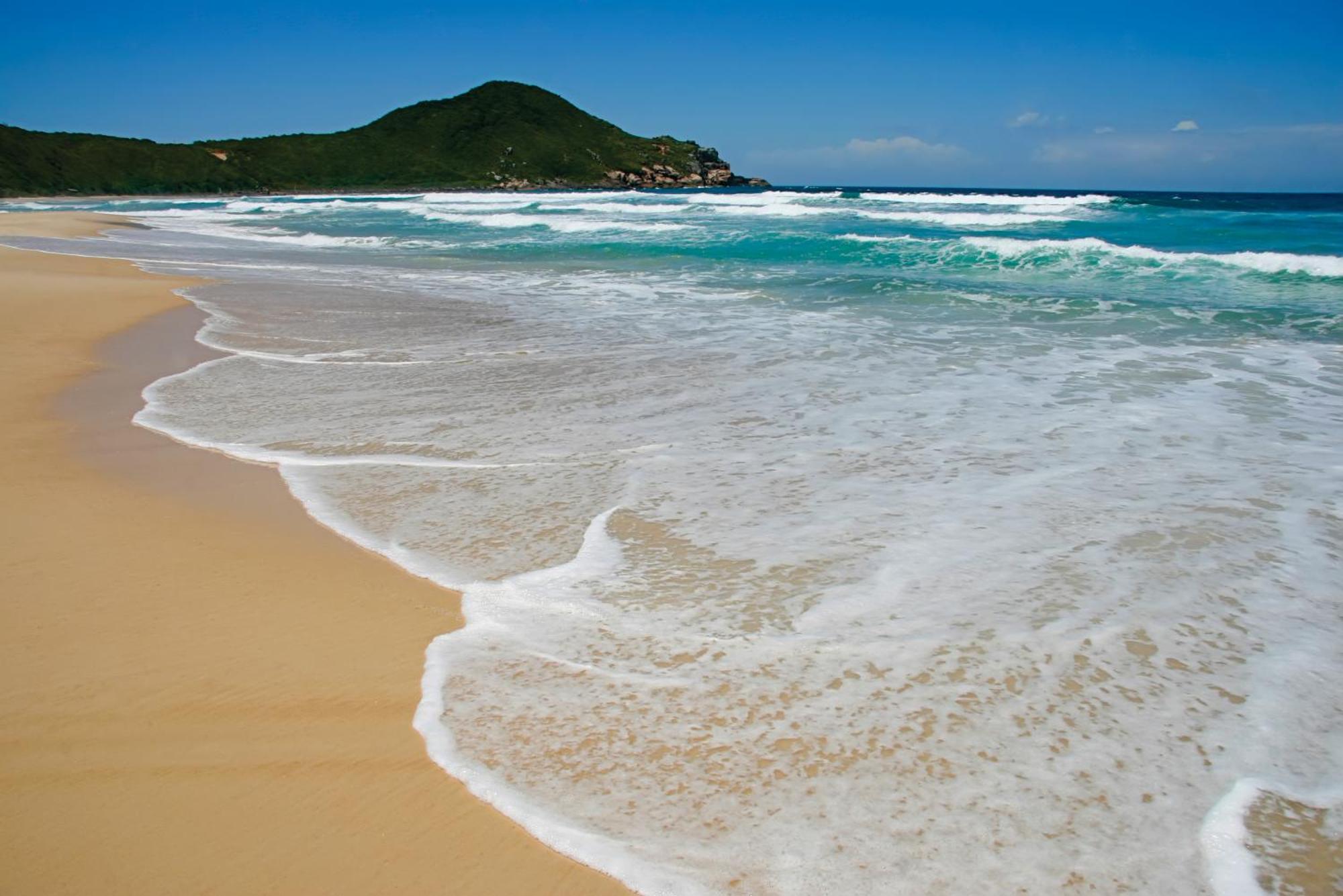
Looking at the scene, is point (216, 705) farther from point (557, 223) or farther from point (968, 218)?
point (968, 218)

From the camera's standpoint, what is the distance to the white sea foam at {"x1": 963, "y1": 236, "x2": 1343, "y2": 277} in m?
16.9

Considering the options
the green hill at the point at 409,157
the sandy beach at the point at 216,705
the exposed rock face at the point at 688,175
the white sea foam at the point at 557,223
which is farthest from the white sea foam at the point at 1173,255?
the exposed rock face at the point at 688,175

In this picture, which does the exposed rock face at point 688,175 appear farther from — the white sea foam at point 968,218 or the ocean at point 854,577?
the ocean at point 854,577

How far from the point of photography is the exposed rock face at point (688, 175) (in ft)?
396

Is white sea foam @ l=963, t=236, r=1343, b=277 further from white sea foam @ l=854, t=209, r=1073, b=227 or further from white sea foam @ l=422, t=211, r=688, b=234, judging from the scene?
white sea foam @ l=422, t=211, r=688, b=234

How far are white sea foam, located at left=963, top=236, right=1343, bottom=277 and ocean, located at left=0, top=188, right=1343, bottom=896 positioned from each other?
821cm

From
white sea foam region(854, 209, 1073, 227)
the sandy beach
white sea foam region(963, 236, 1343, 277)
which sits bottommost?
the sandy beach

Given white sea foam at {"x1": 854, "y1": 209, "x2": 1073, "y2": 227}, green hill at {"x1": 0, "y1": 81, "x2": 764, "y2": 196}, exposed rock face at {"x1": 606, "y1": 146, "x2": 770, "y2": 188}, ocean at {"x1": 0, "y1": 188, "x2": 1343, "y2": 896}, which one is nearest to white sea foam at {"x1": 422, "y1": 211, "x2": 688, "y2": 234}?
white sea foam at {"x1": 854, "y1": 209, "x2": 1073, "y2": 227}

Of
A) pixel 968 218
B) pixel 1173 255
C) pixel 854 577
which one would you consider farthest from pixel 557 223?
A: pixel 854 577

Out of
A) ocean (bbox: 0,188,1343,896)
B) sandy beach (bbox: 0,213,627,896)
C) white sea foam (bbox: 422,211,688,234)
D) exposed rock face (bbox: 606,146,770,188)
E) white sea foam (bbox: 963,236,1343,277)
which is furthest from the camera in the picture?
exposed rock face (bbox: 606,146,770,188)

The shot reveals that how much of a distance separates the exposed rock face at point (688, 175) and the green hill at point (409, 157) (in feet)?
0.59

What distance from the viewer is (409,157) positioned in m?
119

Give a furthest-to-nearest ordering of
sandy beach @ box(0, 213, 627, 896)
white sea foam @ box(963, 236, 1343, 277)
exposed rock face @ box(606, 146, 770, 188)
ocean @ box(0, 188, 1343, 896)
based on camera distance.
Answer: exposed rock face @ box(606, 146, 770, 188) → white sea foam @ box(963, 236, 1343, 277) → ocean @ box(0, 188, 1343, 896) → sandy beach @ box(0, 213, 627, 896)

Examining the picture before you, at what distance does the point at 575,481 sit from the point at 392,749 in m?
2.32
